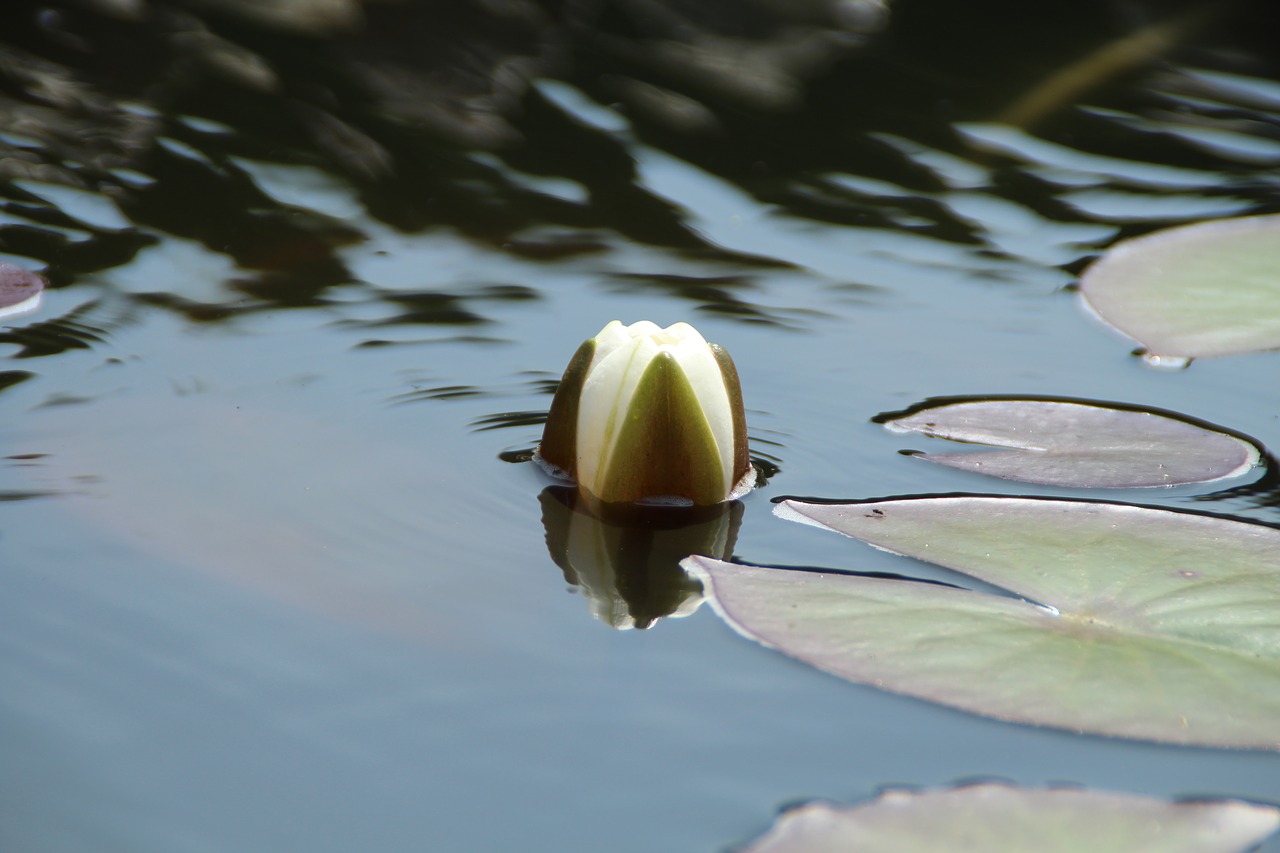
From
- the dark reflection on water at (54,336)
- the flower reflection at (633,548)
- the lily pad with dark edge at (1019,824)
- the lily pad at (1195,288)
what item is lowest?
the dark reflection on water at (54,336)

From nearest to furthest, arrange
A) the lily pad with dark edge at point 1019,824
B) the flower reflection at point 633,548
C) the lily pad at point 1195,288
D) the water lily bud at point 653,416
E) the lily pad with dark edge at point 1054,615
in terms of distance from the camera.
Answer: the lily pad with dark edge at point 1019,824 → the lily pad with dark edge at point 1054,615 → the flower reflection at point 633,548 → the water lily bud at point 653,416 → the lily pad at point 1195,288

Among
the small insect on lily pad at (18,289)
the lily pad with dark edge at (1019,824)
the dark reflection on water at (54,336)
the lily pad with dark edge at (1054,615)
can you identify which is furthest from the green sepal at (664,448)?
the small insect on lily pad at (18,289)

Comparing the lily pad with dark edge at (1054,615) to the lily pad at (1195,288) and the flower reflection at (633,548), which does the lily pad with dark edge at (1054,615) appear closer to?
the flower reflection at (633,548)

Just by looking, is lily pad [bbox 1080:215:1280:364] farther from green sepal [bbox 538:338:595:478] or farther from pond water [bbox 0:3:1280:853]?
green sepal [bbox 538:338:595:478]

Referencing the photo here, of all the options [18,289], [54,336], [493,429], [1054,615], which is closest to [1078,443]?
[1054,615]

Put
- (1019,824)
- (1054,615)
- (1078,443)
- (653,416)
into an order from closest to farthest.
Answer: (1019,824), (1054,615), (653,416), (1078,443)

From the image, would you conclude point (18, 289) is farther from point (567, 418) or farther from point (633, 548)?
point (633, 548)
